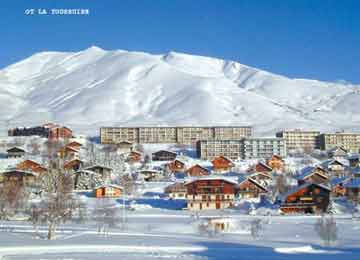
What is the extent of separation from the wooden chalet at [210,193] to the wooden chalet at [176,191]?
61.0 inches

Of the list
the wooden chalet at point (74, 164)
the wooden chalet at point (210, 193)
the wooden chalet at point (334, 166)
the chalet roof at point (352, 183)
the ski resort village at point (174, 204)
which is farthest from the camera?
the wooden chalet at point (334, 166)

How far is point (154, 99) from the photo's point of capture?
464ft

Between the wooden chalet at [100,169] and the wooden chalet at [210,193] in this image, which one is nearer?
the wooden chalet at [210,193]

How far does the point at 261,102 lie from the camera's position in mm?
135125

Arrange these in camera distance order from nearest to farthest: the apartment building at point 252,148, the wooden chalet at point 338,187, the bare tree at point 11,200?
the bare tree at point 11,200
the wooden chalet at point 338,187
the apartment building at point 252,148

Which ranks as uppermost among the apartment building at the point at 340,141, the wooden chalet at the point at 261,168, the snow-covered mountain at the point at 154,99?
the snow-covered mountain at the point at 154,99

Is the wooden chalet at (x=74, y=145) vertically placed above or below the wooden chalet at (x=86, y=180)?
above

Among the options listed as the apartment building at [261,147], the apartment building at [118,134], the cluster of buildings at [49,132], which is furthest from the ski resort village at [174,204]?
the apartment building at [118,134]

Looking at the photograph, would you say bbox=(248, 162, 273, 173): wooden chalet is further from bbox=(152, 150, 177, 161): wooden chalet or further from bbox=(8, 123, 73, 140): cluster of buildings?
bbox=(8, 123, 73, 140): cluster of buildings

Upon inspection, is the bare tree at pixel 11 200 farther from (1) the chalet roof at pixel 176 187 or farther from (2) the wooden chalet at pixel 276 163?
(2) the wooden chalet at pixel 276 163

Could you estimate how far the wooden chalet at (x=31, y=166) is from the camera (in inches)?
1740

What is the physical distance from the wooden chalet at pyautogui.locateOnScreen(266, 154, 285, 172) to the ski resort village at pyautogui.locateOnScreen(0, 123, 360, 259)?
3.6 inches

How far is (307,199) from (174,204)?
7.06 m

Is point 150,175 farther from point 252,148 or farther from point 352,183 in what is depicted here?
point 252,148
